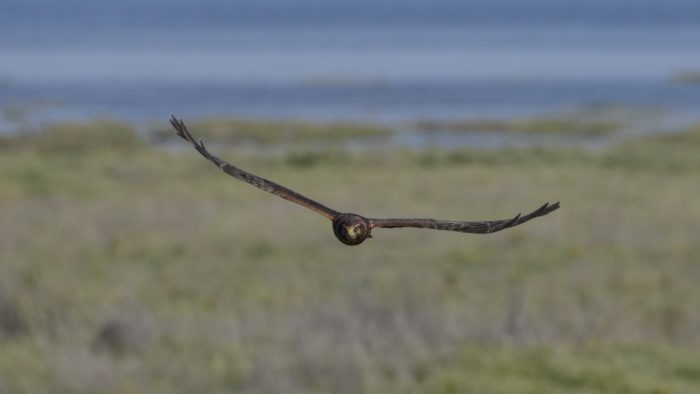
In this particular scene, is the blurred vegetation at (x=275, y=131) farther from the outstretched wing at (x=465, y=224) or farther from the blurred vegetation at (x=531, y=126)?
the outstretched wing at (x=465, y=224)

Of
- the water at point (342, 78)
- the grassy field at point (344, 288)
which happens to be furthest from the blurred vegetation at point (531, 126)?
the grassy field at point (344, 288)

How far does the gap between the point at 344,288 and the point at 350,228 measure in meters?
15.5

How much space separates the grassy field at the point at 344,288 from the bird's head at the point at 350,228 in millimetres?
8255

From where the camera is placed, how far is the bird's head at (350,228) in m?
1.88

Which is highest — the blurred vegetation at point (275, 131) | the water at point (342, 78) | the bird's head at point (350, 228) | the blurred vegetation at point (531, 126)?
the water at point (342, 78)

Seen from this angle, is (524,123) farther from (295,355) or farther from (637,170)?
(295,355)

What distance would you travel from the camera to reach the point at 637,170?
3966cm

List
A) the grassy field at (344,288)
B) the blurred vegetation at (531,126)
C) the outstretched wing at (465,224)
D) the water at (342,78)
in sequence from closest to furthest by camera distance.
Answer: the outstretched wing at (465,224)
the grassy field at (344,288)
the blurred vegetation at (531,126)
the water at (342,78)

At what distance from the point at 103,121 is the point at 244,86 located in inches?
1416

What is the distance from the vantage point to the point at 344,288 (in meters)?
17.4

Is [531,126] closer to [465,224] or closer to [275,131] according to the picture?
[275,131]

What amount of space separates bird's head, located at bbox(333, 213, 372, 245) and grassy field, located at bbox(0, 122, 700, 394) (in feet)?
27.1

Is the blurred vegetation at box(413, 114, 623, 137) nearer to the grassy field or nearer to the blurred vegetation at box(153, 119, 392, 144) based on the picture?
the blurred vegetation at box(153, 119, 392, 144)

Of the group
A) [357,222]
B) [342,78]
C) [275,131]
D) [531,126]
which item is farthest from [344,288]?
[342,78]
